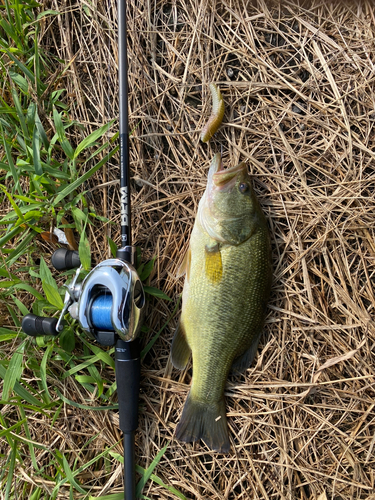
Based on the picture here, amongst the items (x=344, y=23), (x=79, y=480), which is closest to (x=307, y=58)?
(x=344, y=23)

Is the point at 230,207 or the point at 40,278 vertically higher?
the point at 230,207

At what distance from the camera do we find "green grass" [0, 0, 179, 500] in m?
2.28

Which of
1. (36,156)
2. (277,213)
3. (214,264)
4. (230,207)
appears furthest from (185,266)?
(36,156)

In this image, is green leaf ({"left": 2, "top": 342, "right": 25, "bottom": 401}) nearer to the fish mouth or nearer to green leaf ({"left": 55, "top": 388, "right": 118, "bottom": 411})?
green leaf ({"left": 55, "top": 388, "right": 118, "bottom": 411})

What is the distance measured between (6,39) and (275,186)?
2267 millimetres

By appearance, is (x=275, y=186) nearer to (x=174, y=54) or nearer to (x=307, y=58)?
(x=307, y=58)

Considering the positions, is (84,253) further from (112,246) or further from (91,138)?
(91,138)

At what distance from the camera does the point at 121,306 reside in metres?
1.89

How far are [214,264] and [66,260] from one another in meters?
0.97

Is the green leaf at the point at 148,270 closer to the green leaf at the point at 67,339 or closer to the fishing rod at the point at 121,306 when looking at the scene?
the fishing rod at the point at 121,306

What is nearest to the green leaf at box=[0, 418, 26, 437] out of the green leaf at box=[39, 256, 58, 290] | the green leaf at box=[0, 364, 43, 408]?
the green leaf at box=[0, 364, 43, 408]

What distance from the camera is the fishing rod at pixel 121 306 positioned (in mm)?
1929

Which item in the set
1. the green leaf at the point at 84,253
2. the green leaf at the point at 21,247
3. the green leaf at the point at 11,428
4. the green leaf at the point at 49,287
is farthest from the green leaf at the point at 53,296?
the green leaf at the point at 11,428

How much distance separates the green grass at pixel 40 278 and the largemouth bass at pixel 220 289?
0.32m
